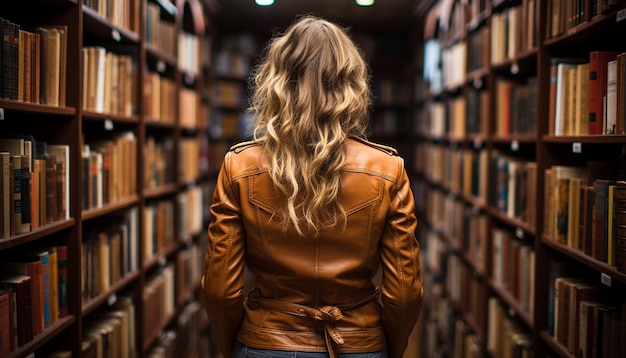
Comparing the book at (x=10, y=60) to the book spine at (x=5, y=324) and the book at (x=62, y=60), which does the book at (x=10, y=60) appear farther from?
the book spine at (x=5, y=324)

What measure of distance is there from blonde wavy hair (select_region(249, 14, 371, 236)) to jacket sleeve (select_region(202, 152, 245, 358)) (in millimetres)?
139

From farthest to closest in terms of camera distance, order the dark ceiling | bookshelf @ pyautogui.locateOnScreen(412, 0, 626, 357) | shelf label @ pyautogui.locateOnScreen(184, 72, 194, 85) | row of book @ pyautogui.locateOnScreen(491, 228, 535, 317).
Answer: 1. the dark ceiling
2. shelf label @ pyautogui.locateOnScreen(184, 72, 194, 85)
3. row of book @ pyautogui.locateOnScreen(491, 228, 535, 317)
4. bookshelf @ pyautogui.locateOnScreen(412, 0, 626, 357)

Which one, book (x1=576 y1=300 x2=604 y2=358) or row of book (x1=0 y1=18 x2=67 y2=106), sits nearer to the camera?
row of book (x1=0 y1=18 x2=67 y2=106)

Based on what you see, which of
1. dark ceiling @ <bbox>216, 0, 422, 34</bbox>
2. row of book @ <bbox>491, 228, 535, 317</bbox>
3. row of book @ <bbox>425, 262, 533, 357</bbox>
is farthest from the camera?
dark ceiling @ <bbox>216, 0, 422, 34</bbox>

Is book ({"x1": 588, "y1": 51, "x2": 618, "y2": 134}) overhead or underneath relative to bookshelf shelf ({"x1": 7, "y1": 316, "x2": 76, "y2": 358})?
overhead

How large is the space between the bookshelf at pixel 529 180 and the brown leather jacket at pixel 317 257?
1.93 ft

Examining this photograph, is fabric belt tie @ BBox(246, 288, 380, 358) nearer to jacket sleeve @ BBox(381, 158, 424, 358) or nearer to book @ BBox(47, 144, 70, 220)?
jacket sleeve @ BBox(381, 158, 424, 358)

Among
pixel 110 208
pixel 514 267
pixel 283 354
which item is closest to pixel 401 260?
pixel 283 354

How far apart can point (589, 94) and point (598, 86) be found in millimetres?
48

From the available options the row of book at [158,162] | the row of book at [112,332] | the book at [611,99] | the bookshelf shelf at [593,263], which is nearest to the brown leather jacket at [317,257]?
the bookshelf shelf at [593,263]

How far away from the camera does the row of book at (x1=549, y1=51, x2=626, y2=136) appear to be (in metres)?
1.66

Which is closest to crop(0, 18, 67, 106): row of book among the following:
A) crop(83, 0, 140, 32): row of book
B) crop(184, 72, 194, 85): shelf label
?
crop(83, 0, 140, 32): row of book

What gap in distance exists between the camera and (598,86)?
5.89 feet

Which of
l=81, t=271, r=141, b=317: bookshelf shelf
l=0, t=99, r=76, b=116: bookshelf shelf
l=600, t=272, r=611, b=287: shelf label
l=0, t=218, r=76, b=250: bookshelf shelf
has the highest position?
l=0, t=99, r=76, b=116: bookshelf shelf
